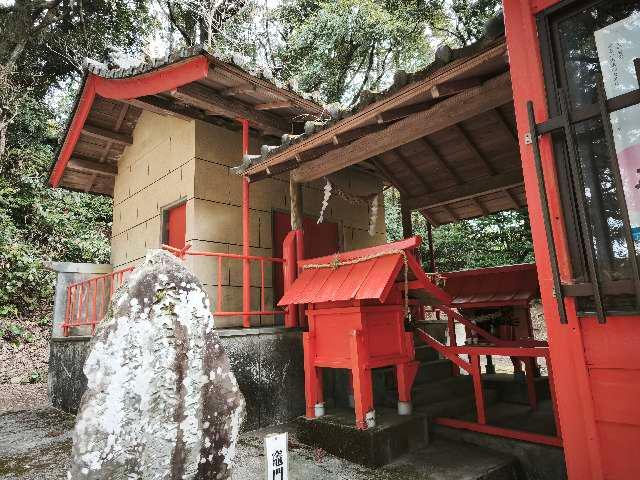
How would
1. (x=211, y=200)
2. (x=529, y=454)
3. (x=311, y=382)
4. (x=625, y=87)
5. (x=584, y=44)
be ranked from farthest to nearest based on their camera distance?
(x=211, y=200), (x=311, y=382), (x=529, y=454), (x=584, y=44), (x=625, y=87)

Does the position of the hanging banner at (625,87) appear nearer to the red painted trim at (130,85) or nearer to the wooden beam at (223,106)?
the red painted trim at (130,85)

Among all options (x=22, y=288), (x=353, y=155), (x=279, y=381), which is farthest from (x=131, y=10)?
(x=279, y=381)

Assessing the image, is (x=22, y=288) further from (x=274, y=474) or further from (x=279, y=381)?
(x=274, y=474)

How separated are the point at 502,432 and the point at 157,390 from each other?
3712mm

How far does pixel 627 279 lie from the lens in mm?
2350

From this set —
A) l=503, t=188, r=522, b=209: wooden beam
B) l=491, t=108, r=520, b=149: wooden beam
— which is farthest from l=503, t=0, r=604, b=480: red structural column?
l=503, t=188, r=522, b=209: wooden beam

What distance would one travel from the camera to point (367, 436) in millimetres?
4047

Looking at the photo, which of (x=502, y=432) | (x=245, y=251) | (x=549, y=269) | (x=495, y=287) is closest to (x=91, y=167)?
(x=245, y=251)

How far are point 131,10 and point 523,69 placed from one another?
19772 millimetres

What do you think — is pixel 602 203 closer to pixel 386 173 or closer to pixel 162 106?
pixel 386 173

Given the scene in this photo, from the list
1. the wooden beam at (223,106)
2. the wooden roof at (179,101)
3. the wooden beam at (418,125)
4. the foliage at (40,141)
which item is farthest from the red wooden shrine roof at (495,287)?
the foliage at (40,141)

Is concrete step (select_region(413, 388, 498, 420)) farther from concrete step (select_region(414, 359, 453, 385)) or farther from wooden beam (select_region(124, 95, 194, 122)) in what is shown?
wooden beam (select_region(124, 95, 194, 122))

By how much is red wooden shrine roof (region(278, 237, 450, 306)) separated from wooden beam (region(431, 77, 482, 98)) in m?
1.40

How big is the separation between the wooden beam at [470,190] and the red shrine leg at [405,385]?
3439mm
